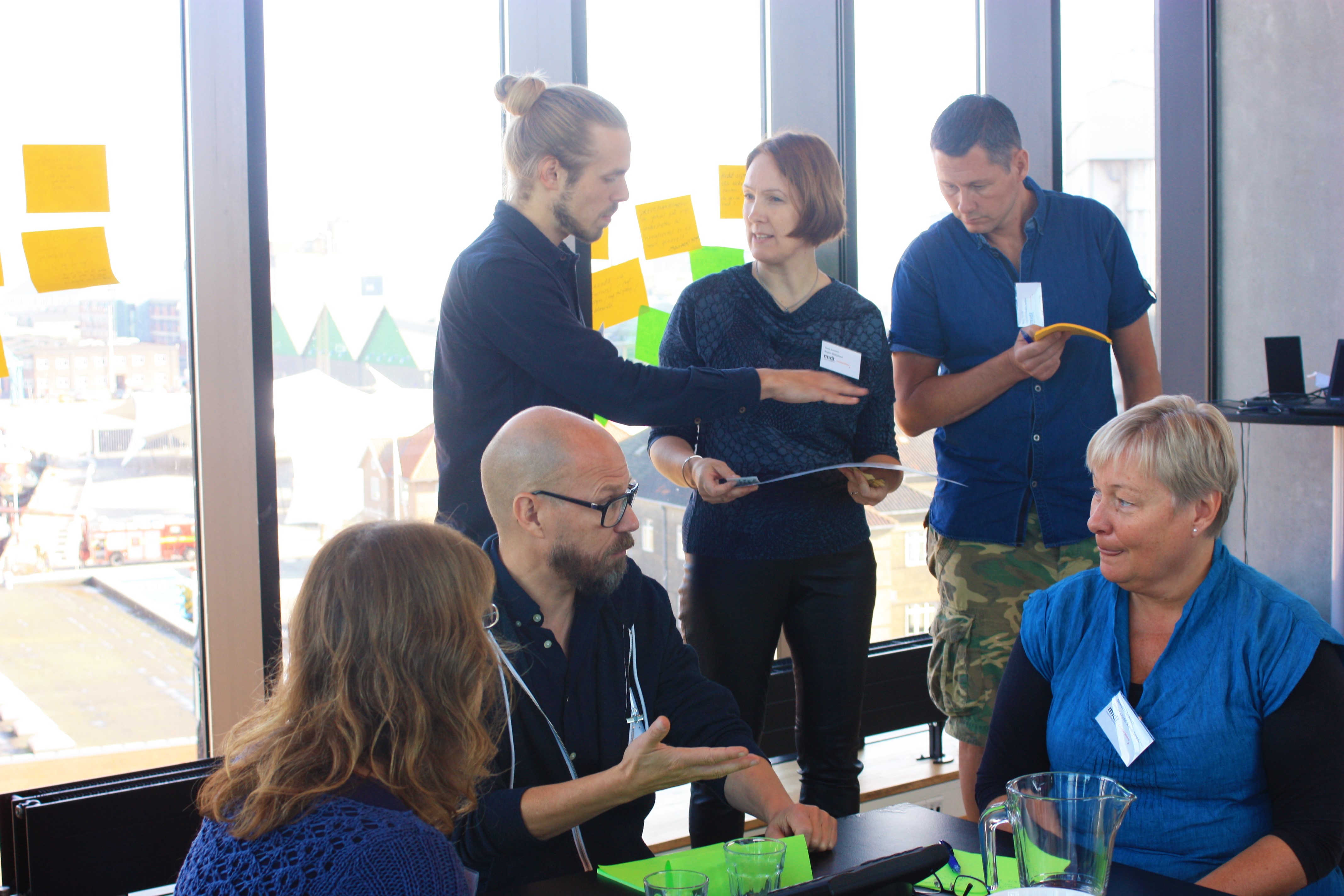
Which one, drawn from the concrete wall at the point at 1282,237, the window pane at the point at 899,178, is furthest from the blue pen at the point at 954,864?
the concrete wall at the point at 1282,237

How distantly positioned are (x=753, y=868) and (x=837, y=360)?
1.32 metres

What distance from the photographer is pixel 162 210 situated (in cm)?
229

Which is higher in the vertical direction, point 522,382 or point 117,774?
point 522,382

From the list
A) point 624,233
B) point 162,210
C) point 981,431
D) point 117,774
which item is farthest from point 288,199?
point 981,431

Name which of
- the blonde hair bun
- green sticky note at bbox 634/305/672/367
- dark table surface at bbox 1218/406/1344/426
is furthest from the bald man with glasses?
dark table surface at bbox 1218/406/1344/426

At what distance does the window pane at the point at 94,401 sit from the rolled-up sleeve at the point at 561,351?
34.8 inches

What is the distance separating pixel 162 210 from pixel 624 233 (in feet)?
3.65

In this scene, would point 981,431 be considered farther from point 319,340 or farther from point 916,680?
point 319,340

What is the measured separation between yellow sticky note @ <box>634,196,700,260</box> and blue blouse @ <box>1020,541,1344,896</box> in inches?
65.7

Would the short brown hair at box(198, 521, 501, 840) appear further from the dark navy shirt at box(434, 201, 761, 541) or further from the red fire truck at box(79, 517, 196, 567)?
the red fire truck at box(79, 517, 196, 567)

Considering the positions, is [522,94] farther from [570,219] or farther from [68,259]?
[68,259]

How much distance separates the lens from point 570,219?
2.00m

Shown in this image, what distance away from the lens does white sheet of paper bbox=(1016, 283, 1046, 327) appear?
245cm

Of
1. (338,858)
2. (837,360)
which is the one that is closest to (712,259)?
(837,360)
